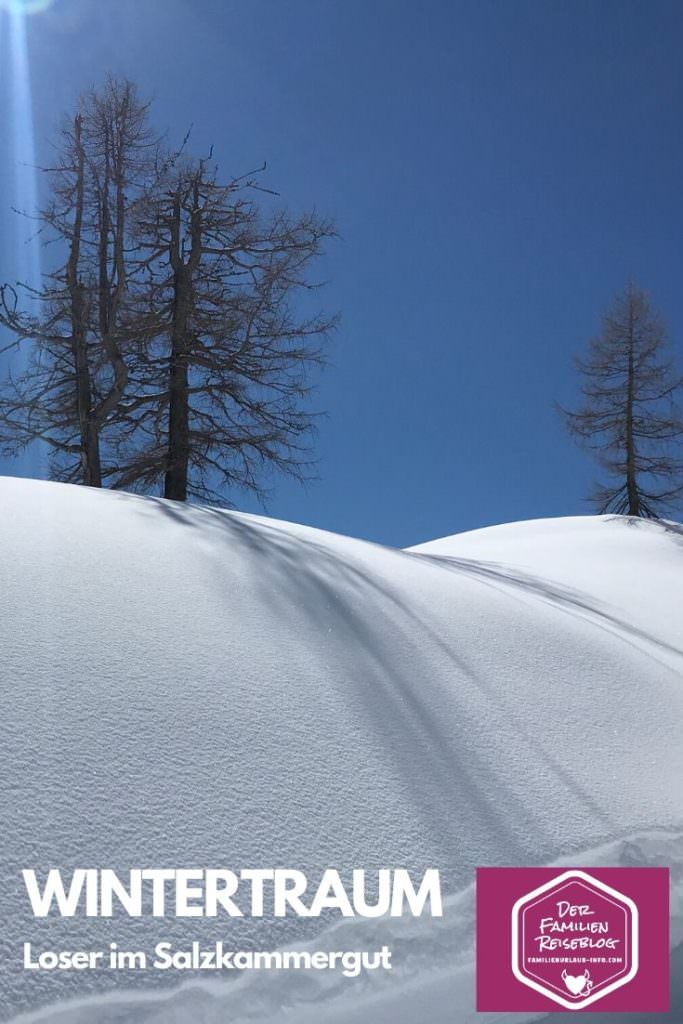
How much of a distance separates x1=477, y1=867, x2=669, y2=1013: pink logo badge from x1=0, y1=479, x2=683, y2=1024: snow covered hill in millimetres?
69

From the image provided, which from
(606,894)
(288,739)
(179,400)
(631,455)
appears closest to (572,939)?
(606,894)

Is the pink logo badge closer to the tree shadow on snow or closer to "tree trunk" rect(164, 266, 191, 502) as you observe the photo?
the tree shadow on snow

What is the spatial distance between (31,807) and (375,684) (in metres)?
1.56

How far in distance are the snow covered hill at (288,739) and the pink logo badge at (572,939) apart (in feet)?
0.23

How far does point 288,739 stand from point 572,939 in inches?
46.3

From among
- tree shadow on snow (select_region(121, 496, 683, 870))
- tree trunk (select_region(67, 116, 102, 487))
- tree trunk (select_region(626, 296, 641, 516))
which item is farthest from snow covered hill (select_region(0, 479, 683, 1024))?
tree trunk (select_region(626, 296, 641, 516))

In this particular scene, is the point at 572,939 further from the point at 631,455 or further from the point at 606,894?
the point at 631,455

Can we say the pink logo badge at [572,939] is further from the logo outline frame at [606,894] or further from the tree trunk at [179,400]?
the tree trunk at [179,400]

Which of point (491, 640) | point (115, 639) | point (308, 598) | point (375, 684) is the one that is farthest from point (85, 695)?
point (491, 640)

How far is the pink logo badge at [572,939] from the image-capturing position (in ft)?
7.88

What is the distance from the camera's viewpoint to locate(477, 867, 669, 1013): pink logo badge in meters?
2.40

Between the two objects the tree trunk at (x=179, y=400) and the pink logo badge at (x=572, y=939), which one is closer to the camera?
the pink logo badge at (x=572, y=939)

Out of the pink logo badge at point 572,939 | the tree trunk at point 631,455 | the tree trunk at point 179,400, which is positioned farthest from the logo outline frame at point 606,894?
the tree trunk at point 631,455

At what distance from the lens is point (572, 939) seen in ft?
8.55
